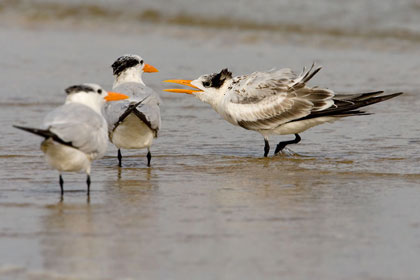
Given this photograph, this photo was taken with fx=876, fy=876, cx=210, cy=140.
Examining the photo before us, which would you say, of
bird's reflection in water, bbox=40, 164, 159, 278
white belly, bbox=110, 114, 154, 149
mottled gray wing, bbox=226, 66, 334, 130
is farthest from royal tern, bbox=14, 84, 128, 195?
mottled gray wing, bbox=226, 66, 334, 130

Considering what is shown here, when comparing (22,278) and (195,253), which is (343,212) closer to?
(195,253)

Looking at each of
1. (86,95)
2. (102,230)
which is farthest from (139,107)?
(102,230)

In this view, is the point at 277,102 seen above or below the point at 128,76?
below

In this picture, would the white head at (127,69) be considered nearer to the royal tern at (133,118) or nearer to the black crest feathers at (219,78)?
the royal tern at (133,118)

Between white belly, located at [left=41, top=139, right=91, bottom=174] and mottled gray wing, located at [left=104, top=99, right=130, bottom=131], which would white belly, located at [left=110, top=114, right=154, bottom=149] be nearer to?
mottled gray wing, located at [left=104, top=99, right=130, bottom=131]

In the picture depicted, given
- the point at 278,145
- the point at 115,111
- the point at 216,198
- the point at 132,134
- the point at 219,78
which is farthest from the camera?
the point at 219,78

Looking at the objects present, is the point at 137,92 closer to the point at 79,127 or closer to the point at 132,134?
the point at 132,134

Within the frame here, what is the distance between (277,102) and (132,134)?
4.46 ft

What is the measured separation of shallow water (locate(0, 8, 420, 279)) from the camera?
4375 millimetres

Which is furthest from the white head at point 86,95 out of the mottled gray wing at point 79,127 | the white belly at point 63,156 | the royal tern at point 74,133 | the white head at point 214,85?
the white head at point 214,85

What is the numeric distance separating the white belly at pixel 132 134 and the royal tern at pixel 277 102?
36.8 inches

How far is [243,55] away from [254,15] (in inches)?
116

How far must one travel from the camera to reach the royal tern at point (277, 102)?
24.0 feet

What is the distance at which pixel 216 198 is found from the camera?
18.9 ft
